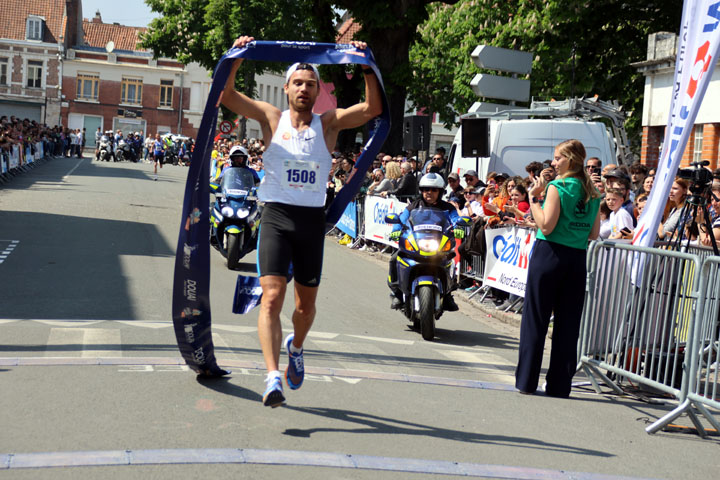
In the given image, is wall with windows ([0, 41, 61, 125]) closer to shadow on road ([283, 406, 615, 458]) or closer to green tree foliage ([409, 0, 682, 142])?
green tree foliage ([409, 0, 682, 142])

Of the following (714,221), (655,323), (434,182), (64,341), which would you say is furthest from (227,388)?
(714,221)

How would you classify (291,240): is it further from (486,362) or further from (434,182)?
(434,182)

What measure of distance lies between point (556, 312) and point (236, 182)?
28.6 ft

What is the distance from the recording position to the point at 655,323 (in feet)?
23.6

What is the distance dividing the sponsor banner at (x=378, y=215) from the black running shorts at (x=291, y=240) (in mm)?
11767

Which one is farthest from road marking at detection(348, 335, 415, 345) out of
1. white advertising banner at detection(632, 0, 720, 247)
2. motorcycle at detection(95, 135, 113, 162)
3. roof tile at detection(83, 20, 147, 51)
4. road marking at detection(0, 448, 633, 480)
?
roof tile at detection(83, 20, 147, 51)

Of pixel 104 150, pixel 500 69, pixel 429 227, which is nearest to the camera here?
pixel 429 227

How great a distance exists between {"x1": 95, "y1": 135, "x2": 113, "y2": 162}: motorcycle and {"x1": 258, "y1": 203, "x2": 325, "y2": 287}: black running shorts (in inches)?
2272

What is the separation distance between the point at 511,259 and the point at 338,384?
582 cm

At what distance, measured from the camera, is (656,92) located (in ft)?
83.4

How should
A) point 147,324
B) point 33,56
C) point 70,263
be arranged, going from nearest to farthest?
point 147,324, point 70,263, point 33,56

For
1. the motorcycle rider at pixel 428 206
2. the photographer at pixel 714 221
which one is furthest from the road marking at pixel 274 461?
the motorcycle rider at pixel 428 206

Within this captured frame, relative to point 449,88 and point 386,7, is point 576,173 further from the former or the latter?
point 449,88

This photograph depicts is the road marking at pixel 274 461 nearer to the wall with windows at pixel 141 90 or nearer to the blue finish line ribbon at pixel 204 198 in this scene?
the blue finish line ribbon at pixel 204 198
